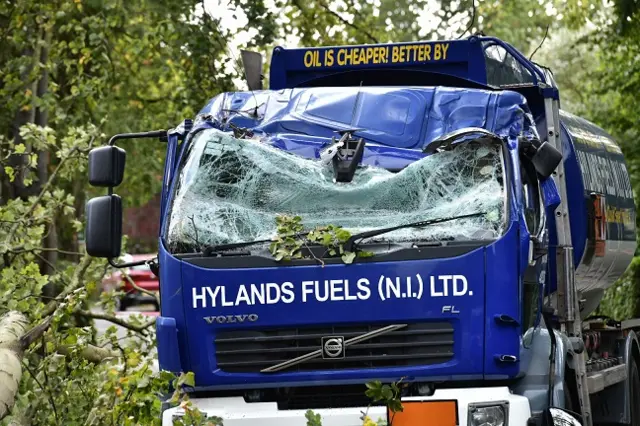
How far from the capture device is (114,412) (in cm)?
816

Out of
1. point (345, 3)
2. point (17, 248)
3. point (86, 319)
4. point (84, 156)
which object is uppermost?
point (345, 3)

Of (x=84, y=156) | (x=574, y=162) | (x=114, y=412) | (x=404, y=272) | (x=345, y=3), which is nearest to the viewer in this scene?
(x=404, y=272)

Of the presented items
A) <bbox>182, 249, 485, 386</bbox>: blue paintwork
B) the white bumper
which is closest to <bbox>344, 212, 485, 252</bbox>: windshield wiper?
<bbox>182, 249, 485, 386</bbox>: blue paintwork

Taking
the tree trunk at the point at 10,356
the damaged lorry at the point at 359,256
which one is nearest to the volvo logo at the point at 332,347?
the damaged lorry at the point at 359,256

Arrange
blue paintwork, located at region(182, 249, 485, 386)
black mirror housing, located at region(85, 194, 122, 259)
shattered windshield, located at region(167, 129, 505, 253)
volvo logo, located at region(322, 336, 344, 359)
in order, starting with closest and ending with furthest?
blue paintwork, located at region(182, 249, 485, 386), volvo logo, located at region(322, 336, 344, 359), shattered windshield, located at region(167, 129, 505, 253), black mirror housing, located at region(85, 194, 122, 259)

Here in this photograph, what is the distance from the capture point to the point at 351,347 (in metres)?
7.64

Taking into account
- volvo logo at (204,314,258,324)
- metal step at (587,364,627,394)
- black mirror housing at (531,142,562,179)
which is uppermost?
black mirror housing at (531,142,562,179)

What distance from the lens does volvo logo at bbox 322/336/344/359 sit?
25.0 feet

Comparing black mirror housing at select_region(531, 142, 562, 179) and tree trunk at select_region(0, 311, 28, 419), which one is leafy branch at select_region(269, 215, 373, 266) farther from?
tree trunk at select_region(0, 311, 28, 419)

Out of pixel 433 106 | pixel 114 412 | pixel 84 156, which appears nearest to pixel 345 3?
pixel 84 156

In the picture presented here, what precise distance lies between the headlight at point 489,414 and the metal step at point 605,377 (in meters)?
2.15

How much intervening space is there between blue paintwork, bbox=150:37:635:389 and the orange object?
0.64 ft

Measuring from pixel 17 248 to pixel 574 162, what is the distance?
5007 mm

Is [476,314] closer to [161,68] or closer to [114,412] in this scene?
[114,412]
